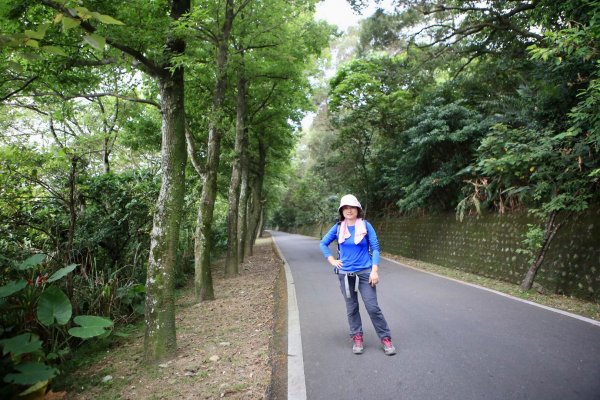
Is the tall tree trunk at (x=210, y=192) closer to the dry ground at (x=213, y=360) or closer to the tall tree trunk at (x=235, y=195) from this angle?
the dry ground at (x=213, y=360)

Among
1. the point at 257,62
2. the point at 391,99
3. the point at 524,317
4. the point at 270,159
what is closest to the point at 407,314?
the point at 524,317

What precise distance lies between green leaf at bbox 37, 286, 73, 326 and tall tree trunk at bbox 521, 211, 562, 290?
8.84 meters

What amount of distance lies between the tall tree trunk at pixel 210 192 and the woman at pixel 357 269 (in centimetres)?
430

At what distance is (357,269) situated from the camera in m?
4.65

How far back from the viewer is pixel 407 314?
6305mm

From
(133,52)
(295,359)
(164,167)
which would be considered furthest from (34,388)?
(133,52)

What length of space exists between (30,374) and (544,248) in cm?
911

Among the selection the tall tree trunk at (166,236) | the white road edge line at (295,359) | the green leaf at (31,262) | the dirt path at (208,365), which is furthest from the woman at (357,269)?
the green leaf at (31,262)

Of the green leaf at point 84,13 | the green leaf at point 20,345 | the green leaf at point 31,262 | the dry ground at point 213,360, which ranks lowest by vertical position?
the dry ground at point 213,360

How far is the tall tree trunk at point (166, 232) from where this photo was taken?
192 inches

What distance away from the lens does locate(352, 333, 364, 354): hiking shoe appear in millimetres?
4551

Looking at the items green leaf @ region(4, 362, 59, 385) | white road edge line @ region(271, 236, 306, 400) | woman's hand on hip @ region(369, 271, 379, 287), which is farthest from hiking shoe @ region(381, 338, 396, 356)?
green leaf @ region(4, 362, 59, 385)

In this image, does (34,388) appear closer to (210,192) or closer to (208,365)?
(208,365)

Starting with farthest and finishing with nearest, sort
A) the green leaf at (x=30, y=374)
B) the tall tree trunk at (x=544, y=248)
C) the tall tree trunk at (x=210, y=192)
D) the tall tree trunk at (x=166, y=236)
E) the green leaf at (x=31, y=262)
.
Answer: the tall tree trunk at (x=210, y=192) < the tall tree trunk at (x=544, y=248) < the tall tree trunk at (x=166, y=236) < the green leaf at (x=31, y=262) < the green leaf at (x=30, y=374)
